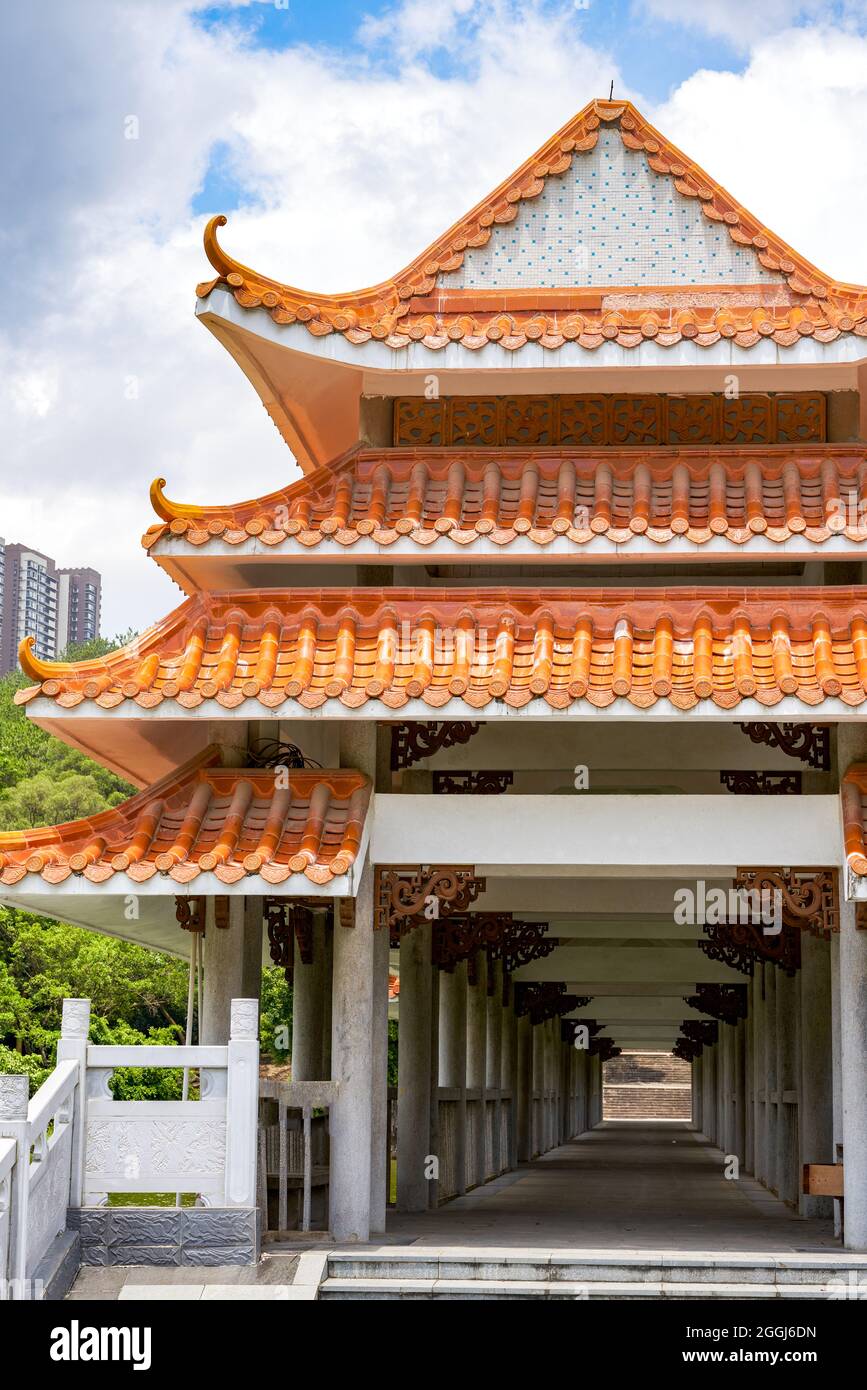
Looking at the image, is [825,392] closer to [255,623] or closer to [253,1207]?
[255,623]

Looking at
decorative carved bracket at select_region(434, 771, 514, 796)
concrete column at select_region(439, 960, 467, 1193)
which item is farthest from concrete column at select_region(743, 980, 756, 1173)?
decorative carved bracket at select_region(434, 771, 514, 796)

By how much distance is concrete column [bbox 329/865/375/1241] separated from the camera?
36.8ft

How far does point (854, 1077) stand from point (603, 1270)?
2.46 metres

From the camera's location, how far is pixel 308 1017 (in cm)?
1514

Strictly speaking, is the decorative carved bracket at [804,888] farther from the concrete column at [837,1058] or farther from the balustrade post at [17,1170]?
the balustrade post at [17,1170]

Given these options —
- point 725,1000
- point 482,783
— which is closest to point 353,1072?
point 482,783

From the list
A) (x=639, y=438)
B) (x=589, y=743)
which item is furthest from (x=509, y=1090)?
(x=639, y=438)

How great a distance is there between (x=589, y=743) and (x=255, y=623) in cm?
316

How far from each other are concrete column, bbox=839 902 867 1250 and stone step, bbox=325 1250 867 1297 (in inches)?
50.3

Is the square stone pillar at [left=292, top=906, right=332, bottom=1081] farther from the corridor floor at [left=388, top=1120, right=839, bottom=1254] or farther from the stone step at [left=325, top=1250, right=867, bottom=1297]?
the stone step at [left=325, top=1250, right=867, bottom=1297]

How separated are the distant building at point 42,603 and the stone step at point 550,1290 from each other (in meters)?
82.9
